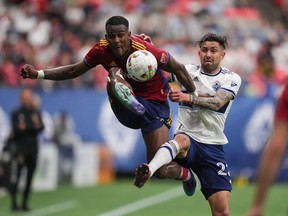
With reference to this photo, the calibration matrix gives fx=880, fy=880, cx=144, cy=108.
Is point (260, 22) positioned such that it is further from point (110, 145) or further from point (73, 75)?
point (73, 75)

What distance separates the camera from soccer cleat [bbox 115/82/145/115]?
875 cm

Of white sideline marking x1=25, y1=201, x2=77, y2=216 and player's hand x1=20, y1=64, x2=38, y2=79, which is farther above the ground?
player's hand x1=20, y1=64, x2=38, y2=79

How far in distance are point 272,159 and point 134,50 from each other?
3561mm

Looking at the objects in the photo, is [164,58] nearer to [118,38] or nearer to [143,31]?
[118,38]

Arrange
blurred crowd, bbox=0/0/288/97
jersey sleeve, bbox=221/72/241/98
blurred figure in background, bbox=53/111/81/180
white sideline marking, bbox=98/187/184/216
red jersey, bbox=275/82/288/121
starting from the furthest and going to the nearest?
blurred crowd, bbox=0/0/288/97, blurred figure in background, bbox=53/111/81/180, white sideline marking, bbox=98/187/184/216, jersey sleeve, bbox=221/72/241/98, red jersey, bbox=275/82/288/121

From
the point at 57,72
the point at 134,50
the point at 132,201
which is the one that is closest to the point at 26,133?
the point at 132,201

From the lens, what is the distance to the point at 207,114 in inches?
364

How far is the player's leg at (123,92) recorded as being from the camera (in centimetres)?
875

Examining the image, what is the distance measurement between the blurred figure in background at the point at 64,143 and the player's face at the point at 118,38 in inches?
423

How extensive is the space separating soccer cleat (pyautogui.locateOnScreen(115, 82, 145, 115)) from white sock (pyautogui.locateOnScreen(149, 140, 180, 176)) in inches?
17.6

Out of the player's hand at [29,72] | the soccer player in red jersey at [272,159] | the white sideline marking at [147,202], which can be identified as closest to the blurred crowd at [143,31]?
the white sideline marking at [147,202]

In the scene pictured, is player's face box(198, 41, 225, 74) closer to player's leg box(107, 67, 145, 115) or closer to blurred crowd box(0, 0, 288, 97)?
player's leg box(107, 67, 145, 115)

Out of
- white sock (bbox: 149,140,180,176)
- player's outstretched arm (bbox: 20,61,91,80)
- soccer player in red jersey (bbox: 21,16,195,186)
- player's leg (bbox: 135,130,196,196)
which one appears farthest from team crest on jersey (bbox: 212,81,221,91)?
player's outstretched arm (bbox: 20,61,91,80)

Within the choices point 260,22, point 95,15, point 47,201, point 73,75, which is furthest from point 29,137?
point 260,22
